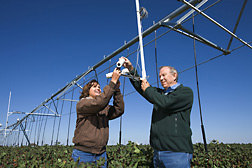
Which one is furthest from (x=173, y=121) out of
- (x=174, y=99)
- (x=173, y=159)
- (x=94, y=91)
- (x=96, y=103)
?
(x=94, y=91)

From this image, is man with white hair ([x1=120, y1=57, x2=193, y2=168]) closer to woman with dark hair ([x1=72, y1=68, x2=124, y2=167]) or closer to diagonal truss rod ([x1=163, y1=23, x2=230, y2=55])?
woman with dark hair ([x1=72, y1=68, x2=124, y2=167])

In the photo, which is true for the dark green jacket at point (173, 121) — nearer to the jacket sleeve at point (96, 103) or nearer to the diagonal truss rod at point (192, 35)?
the jacket sleeve at point (96, 103)

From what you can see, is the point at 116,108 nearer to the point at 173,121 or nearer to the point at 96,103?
the point at 96,103

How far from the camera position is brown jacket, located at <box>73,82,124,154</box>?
220 centimetres

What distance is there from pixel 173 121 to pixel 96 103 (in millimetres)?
821

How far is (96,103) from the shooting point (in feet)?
7.20

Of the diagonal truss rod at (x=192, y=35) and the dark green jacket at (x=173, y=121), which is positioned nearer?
the dark green jacket at (x=173, y=121)

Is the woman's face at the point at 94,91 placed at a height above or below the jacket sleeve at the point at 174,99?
above

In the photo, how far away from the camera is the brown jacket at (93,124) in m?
2.20

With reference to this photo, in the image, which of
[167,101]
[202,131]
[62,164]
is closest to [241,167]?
[202,131]

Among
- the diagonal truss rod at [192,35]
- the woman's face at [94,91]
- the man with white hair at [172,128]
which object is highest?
the diagonal truss rod at [192,35]

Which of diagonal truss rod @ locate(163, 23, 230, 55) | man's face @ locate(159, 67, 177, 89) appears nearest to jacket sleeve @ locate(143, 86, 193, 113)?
man's face @ locate(159, 67, 177, 89)

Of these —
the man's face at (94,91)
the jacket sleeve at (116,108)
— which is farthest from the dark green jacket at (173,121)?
the man's face at (94,91)

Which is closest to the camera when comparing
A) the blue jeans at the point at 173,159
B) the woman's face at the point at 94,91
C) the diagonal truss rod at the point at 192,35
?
the blue jeans at the point at 173,159
